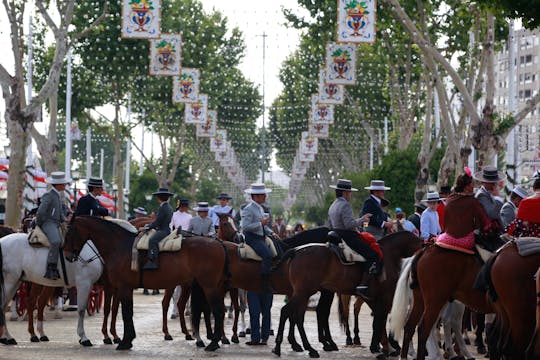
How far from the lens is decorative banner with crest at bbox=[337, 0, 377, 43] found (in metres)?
28.9

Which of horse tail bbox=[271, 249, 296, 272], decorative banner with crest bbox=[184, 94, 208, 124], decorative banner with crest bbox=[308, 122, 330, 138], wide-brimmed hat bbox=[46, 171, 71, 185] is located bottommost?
horse tail bbox=[271, 249, 296, 272]

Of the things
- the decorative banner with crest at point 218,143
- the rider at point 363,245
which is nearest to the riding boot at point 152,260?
the rider at point 363,245

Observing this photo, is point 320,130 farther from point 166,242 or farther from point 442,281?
point 442,281

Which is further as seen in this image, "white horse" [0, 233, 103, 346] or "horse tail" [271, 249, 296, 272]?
"white horse" [0, 233, 103, 346]

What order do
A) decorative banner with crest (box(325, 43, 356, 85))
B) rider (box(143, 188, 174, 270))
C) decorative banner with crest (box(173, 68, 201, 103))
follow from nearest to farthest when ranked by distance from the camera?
rider (box(143, 188, 174, 270)) → decorative banner with crest (box(325, 43, 356, 85)) → decorative banner with crest (box(173, 68, 201, 103))

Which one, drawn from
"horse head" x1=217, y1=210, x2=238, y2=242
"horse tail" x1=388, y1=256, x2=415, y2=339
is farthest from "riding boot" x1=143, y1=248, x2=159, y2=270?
"horse tail" x1=388, y1=256, x2=415, y2=339

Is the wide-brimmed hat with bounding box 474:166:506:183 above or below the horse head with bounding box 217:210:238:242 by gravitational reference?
above

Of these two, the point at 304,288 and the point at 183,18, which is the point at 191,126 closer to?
the point at 183,18

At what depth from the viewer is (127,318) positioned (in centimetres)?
1789

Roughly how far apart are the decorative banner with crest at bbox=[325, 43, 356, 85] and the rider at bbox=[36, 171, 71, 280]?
19186 mm

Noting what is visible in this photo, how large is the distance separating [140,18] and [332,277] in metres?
15.3

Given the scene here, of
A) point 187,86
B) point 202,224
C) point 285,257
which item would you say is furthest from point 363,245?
point 187,86

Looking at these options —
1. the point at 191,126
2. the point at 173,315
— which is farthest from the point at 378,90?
the point at 173,315

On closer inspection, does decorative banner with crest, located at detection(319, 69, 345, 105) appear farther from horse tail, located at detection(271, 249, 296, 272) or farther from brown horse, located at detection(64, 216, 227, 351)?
horse tail, located at detection(271, 249, 296, 272)
